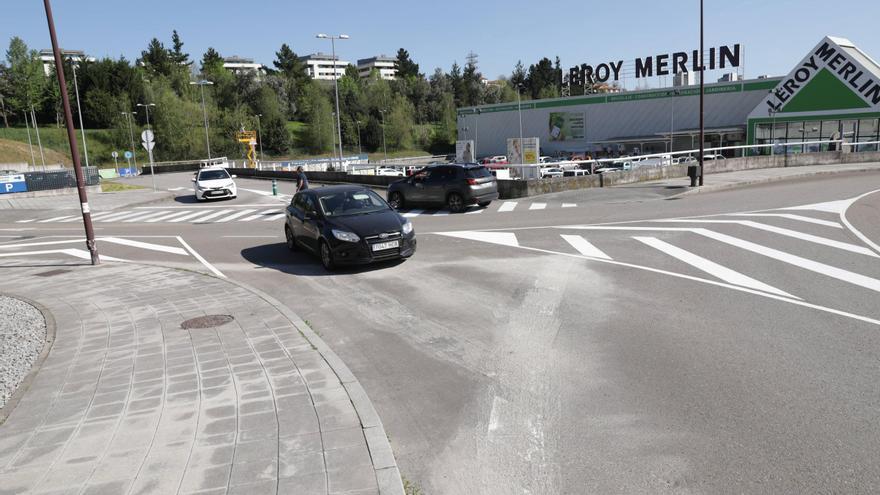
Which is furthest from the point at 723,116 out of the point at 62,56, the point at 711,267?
the point at 62,56

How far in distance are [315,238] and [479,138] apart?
3278 inches

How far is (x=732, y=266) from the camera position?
11516mm

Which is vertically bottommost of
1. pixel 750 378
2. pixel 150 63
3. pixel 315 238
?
pixel 750 378

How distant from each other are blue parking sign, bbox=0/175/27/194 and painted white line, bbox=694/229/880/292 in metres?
37.7

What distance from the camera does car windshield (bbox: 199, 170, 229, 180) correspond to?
32.2 metres

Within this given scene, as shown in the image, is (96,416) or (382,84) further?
(382,84)

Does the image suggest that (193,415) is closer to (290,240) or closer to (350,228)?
(350,228)

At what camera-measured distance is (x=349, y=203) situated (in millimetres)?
13500

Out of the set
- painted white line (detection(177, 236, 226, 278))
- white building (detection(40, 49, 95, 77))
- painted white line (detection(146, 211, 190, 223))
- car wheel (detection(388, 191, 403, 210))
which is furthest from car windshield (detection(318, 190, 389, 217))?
white building (detection(40, 49, 95, 77))

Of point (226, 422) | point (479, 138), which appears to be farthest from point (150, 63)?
point (226, 422)

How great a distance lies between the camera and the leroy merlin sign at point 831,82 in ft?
148

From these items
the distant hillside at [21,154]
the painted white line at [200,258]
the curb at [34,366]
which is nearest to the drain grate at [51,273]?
the painted white line at [200,258]

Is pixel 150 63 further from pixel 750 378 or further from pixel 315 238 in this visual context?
pixel 750 378

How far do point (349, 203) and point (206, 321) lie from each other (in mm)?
5116
